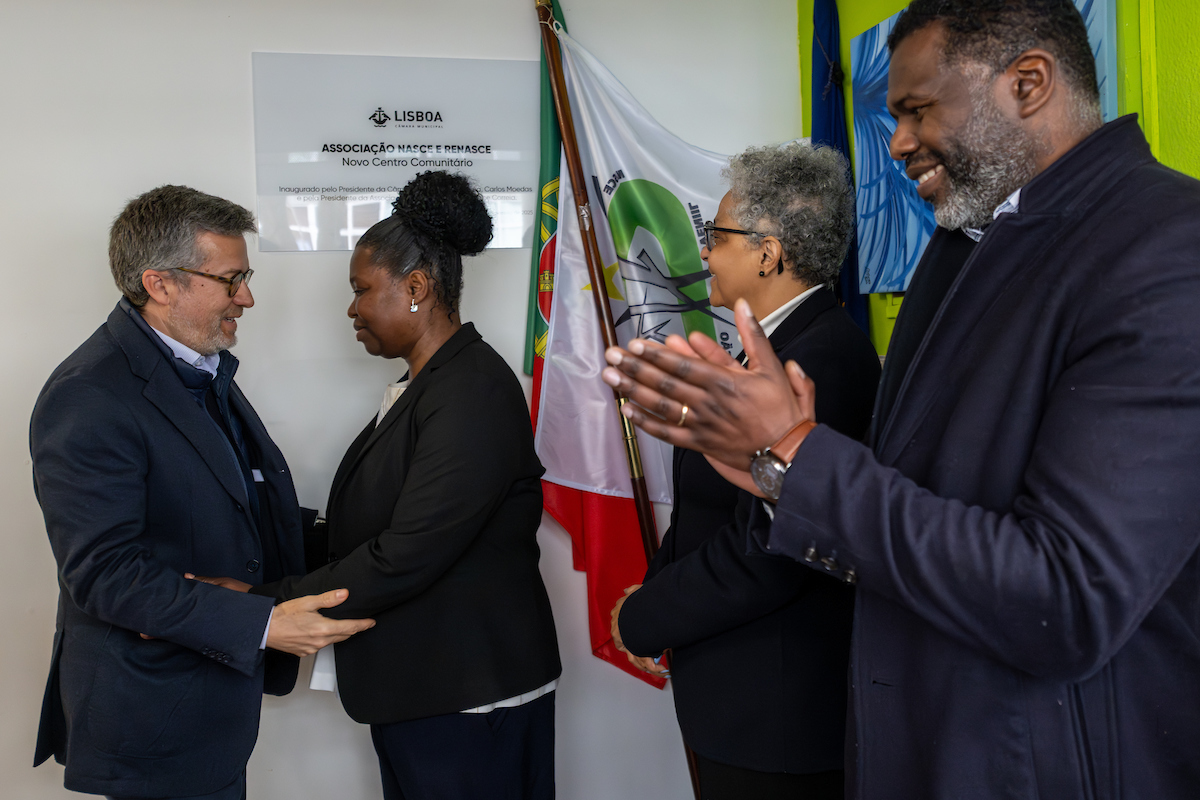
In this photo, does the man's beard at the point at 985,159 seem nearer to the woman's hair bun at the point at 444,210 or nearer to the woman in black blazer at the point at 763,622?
the woman in black blazer at the point at 763,622

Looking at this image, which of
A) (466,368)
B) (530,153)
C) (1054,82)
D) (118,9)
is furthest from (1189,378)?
(118,9)

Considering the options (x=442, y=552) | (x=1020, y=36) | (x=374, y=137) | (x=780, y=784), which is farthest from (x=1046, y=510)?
(x=374, y=137)

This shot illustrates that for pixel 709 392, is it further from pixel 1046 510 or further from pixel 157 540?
pixel 157 540

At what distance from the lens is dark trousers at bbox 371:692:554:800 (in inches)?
67.9

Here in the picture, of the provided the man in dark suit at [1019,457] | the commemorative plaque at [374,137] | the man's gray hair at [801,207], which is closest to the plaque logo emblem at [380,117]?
the commemorative plaque at [374,137]

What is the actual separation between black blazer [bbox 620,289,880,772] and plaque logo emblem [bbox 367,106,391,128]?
5.43 ft

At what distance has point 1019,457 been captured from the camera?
31.0 inches

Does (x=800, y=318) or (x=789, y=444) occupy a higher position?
(x=800, y=318)

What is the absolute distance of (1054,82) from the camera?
33.7 inches

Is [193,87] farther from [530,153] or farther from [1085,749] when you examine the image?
[1085,749]

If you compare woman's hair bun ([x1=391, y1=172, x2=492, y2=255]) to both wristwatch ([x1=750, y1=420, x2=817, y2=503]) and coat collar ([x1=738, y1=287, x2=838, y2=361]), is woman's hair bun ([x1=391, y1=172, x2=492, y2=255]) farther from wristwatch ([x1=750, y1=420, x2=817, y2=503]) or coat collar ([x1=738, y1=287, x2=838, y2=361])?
wristwatch ([x1=750, y1=420, x2=817, y2=503])

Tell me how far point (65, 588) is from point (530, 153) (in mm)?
1751

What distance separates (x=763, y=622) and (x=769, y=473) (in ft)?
2.11

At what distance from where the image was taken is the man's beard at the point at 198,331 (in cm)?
173
